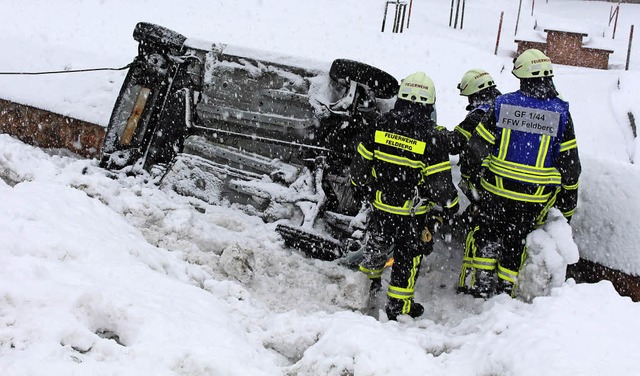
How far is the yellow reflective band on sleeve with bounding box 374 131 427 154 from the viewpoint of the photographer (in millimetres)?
4141

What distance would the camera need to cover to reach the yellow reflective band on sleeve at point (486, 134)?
4371 mm

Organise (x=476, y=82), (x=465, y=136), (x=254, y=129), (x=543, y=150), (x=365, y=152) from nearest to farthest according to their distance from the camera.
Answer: (x=543, y=150) < (x=365, y=152) < (x=465, y=136) < (x=476, y=82) < (x=254, y=129)

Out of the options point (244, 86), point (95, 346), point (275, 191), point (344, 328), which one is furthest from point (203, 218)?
point (95, 346)

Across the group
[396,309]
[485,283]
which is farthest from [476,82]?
[396,309]

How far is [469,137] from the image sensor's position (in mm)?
4742

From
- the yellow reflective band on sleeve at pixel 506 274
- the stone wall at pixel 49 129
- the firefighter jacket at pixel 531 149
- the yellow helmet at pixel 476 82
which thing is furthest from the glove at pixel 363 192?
the stone wall at pixel 49 129

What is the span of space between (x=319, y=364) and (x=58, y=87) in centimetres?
569

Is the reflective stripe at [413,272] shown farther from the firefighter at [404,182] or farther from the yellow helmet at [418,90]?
the yellow helmet at [418,90]

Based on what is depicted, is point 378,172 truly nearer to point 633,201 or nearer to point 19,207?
point 633,201

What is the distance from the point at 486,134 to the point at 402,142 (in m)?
0.66

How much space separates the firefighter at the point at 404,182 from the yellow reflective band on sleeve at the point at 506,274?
53 cm

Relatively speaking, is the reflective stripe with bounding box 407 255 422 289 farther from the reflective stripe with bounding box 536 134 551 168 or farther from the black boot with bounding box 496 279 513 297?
the reflective stripe with bounding box 536 134 551 168

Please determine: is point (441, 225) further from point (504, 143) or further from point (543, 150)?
point (543, 150)

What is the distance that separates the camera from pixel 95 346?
2.83 meters
